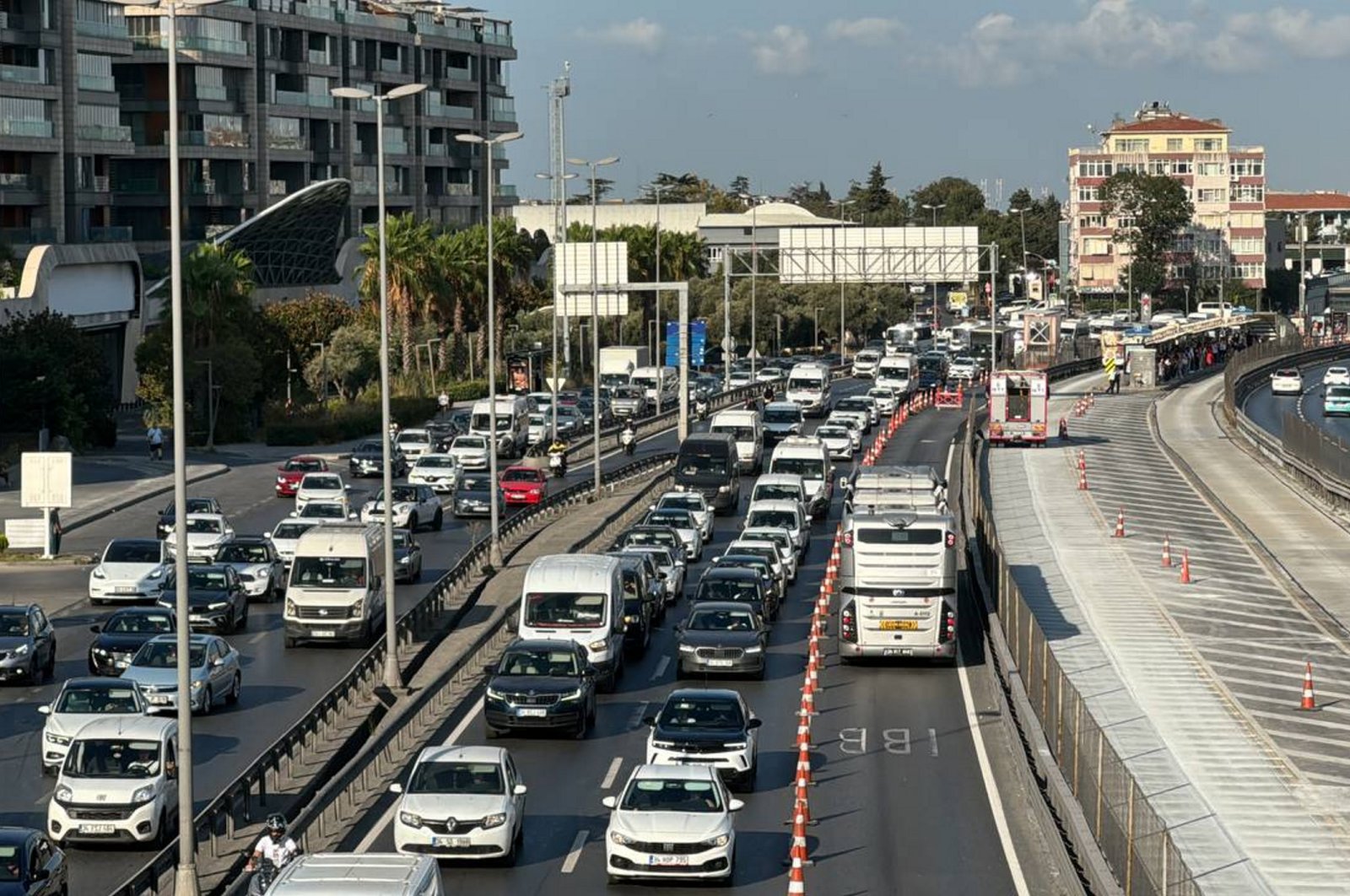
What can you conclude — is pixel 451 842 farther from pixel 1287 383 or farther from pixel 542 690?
pixel 1287 383

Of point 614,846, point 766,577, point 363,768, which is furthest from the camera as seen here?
point 766,577

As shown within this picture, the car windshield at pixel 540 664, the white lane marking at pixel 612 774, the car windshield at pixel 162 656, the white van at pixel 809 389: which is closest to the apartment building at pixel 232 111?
the white van at pixel 809 389

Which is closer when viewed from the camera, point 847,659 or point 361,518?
point 847,659

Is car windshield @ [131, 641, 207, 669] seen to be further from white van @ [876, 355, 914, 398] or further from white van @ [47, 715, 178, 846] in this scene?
white van @ [876, 355, 914, 398]

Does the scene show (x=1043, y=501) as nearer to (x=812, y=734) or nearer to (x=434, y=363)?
(x=812, y=734)

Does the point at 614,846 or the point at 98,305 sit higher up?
the point at 98,305

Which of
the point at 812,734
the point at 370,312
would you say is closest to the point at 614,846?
the point at 812,734

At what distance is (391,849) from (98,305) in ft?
248

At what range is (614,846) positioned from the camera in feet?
86.1

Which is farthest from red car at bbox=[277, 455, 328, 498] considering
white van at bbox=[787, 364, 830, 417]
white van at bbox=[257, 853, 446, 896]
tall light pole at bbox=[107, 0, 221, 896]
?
white van at bbox=[257, 853, 446, 896]

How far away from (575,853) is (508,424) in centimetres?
5939

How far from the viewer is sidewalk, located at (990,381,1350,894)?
101 feet

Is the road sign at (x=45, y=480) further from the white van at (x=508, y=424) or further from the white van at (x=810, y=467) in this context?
the white van at (x=508, y=424)

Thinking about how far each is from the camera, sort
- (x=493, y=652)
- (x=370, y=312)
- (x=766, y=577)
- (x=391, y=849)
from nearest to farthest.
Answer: (x=391, y=849), (x=493, y=652), (x=766, y=577), (x=370, y=312)
